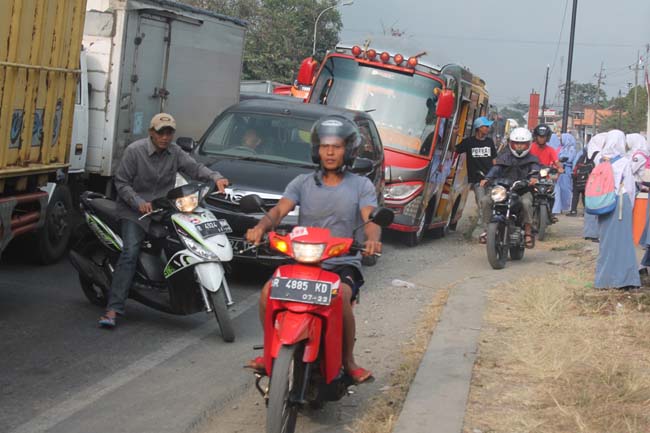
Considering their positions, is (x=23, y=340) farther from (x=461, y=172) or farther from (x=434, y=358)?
(x=461, y=172)

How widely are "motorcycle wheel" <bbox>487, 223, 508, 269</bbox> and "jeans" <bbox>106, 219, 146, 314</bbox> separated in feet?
18.5

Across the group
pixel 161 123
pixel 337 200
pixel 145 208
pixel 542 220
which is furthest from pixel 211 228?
pixel 542 220

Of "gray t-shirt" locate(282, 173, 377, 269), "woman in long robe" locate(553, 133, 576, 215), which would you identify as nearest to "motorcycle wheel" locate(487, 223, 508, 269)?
"gray t-shirt" locate(282, 173, 377, 269)

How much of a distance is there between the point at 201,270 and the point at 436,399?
231 cm

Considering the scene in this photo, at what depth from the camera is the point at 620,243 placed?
10.1m

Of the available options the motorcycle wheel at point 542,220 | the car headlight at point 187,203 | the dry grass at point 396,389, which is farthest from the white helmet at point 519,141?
the car headlight at point 187,203

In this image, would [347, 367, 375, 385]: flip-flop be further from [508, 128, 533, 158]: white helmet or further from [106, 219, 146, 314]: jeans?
[508, 128, 533, 158]: white helmet

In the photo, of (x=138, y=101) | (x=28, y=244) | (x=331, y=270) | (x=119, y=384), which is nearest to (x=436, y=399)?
(x=331, y=270)

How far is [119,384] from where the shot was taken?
6.54 m

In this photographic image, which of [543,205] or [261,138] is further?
[543,205]

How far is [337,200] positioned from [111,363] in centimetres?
224

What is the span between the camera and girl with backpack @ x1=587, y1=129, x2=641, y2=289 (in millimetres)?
10031

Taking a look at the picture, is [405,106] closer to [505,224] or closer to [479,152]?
[479,152]

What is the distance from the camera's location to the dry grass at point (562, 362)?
5809 millimetres
